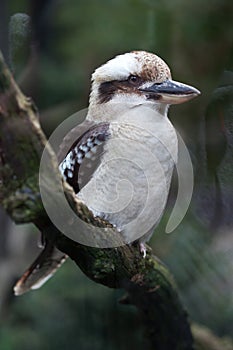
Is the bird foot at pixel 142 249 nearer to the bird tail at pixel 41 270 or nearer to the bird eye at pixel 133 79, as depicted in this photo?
the bird tail at pixel 41 270

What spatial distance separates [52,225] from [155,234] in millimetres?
613

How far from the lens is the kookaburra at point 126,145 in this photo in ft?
2.60

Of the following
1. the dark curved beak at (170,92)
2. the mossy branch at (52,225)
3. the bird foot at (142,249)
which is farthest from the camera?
the bird foot at (142,249)

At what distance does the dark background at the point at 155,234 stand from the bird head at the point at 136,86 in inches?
8.2

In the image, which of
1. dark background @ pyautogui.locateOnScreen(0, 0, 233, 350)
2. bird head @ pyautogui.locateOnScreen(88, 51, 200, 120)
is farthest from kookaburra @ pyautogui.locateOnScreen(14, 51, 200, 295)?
dark background @ pyautogui.locateOnScreen(0, 0, 233, 350)

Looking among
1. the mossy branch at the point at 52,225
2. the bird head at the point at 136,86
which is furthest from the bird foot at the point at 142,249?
the bird head at the point at 136,86

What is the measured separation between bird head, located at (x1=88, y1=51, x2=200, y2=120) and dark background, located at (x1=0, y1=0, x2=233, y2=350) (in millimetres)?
209

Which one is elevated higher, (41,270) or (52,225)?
(52,225)

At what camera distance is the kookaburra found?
2.60 ft

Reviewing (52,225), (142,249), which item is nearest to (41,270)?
(142,249)

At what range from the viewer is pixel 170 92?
770 mm

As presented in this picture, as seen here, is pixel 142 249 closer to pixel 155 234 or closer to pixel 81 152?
pixel 81 152

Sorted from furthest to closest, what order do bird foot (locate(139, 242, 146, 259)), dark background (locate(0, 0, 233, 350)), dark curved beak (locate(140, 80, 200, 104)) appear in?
dark background (locate(0, 0, 233, 350)) < bird foot (locate(139, 242, 146, 259)) < dark curved beak (locate(140, 80, 200, 104))

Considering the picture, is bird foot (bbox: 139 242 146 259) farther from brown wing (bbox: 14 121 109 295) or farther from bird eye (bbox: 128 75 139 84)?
bird eye (bbox: 128 75 139 84)
